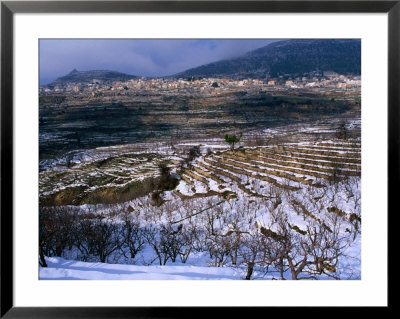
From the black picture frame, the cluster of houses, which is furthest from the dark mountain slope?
the black picture frame

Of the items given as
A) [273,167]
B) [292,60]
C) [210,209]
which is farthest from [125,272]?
[292,60]

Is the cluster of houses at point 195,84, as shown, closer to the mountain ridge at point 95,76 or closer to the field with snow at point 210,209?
the mountain ridge at point 95,76

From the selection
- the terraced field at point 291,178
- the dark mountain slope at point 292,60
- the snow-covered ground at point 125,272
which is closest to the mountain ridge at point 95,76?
the dark mountain slope at point 292,60

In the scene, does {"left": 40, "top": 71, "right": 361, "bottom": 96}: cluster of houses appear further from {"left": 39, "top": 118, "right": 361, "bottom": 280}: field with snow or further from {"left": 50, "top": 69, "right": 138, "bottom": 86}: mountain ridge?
{"left": 39, "top": 118, "right": 361, "bottom": 280}: field with snow

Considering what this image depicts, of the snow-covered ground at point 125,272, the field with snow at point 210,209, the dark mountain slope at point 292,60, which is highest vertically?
the dark mountain slope at point 292,60

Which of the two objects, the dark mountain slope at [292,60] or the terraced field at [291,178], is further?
the terraced field at [291,178]

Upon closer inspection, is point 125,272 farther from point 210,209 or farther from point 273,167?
point 273,167
